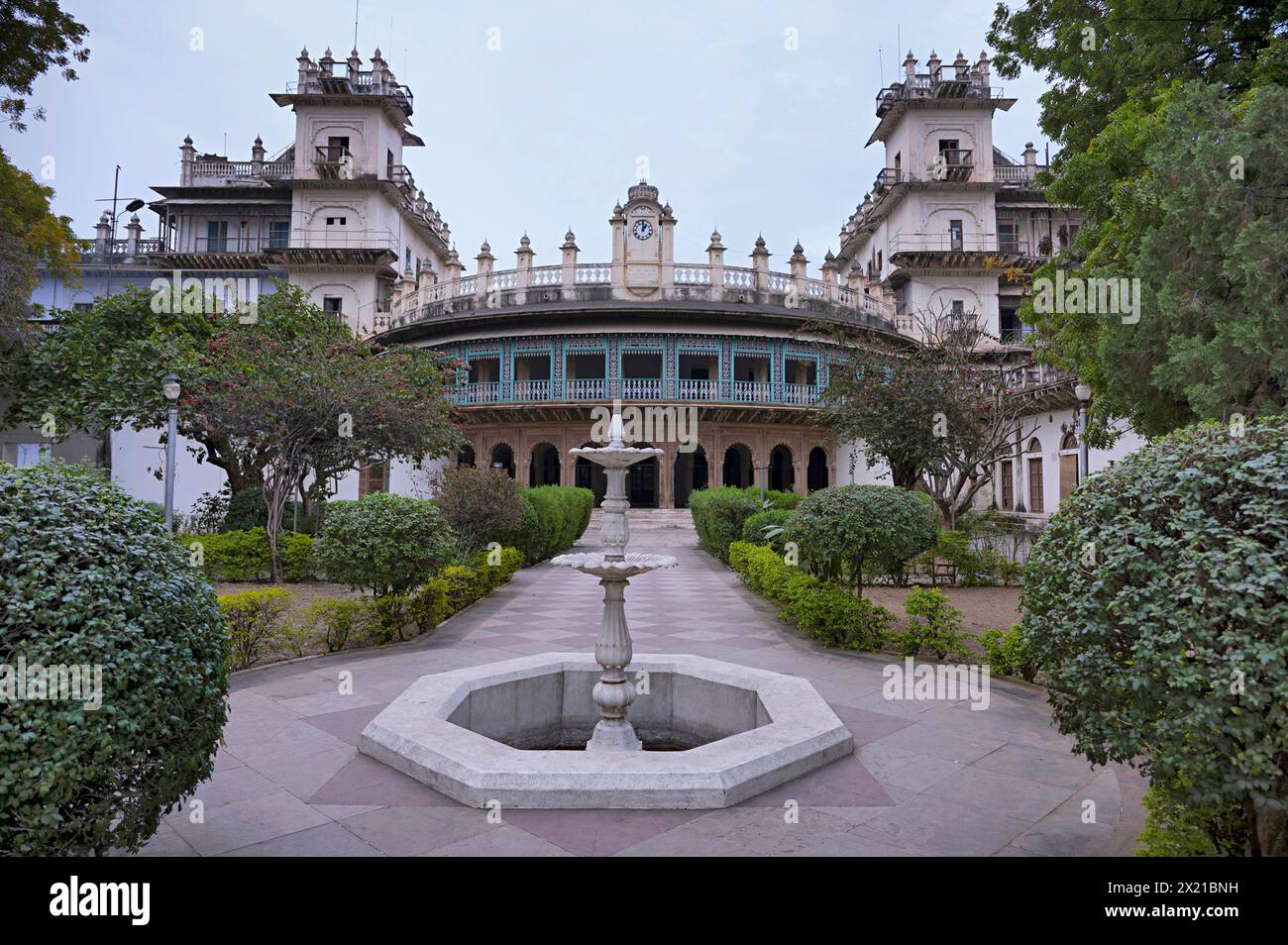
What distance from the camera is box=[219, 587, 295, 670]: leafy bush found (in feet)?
23.6

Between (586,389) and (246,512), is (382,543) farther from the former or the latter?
(586,389)

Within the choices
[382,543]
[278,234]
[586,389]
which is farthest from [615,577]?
[278,234]

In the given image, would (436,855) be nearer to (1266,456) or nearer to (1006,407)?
(1266,456)

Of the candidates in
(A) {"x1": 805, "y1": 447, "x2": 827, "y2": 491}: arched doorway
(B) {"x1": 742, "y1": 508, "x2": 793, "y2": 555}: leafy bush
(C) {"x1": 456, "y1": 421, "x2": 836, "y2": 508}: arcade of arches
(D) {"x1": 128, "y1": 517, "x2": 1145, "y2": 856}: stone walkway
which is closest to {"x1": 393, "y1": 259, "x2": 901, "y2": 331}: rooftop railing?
(C) {"x1": 456, "y1": 421, "x2": 836, "y2": 508}: arcade of arches

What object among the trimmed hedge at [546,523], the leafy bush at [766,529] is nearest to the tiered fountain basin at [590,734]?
the leafy bush at [766,529]

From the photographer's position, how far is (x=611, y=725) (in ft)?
17.4

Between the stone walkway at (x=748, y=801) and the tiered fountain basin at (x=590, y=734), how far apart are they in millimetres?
104

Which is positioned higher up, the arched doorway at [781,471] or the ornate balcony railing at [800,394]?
the ornate balcony railing at [800,394]

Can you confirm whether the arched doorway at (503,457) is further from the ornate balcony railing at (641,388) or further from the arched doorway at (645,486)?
the ornate balcony railing at (641,388)

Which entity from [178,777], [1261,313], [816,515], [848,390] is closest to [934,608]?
[816,515]

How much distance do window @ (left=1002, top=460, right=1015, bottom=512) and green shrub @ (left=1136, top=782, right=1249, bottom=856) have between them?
29357 millimetres

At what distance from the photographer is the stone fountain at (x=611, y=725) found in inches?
155

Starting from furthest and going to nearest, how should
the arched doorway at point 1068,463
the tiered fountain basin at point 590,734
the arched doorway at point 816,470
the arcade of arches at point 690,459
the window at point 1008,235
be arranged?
the window at point 1008,235, the arched doorway at point 816,470, the arcade of arches at point 690,459, the arched doorway at point 1068,463, the tiered fountain basin at point 590,734

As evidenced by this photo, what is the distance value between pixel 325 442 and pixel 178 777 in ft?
41.8
